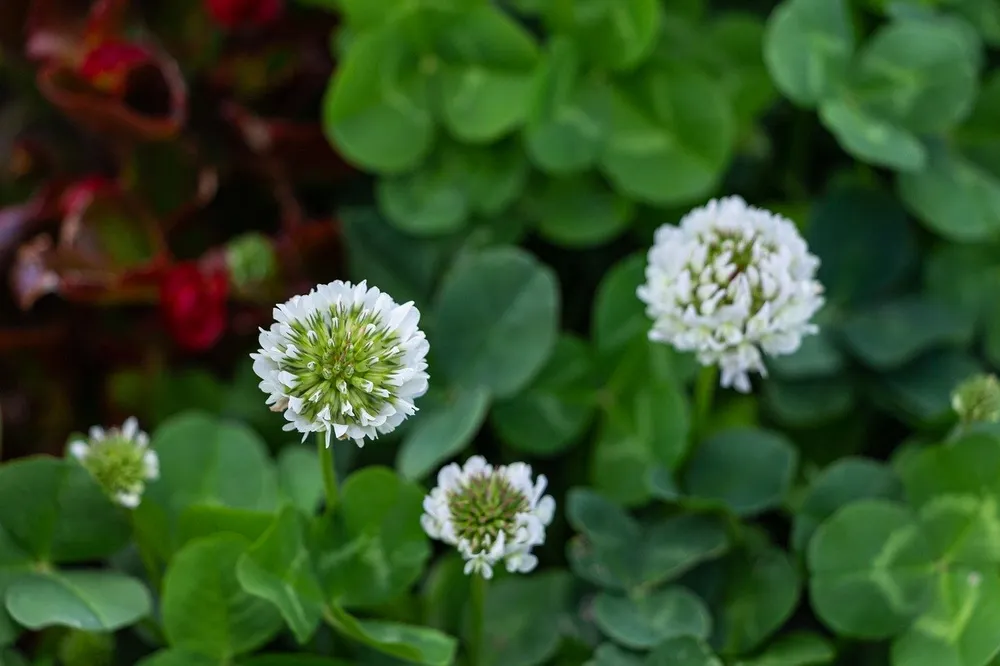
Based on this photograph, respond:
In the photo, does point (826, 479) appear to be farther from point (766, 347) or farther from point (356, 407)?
point (356, 407)

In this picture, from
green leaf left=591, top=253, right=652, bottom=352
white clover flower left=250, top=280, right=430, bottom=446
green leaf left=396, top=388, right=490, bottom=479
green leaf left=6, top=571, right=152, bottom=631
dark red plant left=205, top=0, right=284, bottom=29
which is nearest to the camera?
white clover flower left=250, top=280, right=430, bottom=446

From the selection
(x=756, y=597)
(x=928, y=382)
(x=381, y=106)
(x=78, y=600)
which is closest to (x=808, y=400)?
(x=928, y=382)

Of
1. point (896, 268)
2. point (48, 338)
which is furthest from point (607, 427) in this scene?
point (48, 338)

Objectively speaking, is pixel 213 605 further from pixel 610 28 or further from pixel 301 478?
pixel 610 28

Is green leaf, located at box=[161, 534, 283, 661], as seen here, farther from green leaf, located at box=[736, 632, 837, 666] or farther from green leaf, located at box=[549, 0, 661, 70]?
green leaf, located at box=[549, 0, 661, 70]

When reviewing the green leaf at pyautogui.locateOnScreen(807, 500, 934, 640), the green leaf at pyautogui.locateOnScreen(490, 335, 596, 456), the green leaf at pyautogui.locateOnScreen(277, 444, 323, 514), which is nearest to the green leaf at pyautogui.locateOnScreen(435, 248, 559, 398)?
the green leaf at pyautogui.locateOnScreen(490, 335, 596, 456)
